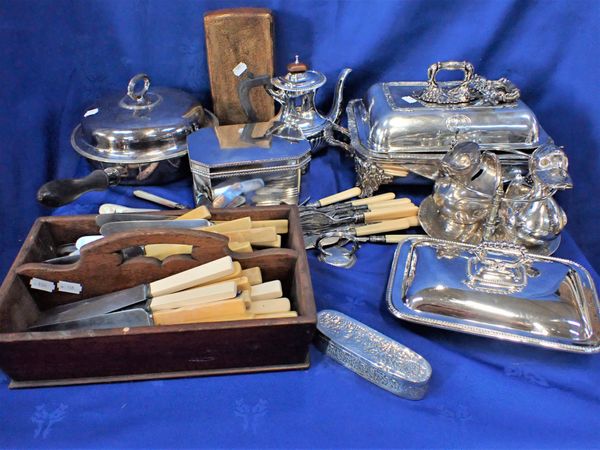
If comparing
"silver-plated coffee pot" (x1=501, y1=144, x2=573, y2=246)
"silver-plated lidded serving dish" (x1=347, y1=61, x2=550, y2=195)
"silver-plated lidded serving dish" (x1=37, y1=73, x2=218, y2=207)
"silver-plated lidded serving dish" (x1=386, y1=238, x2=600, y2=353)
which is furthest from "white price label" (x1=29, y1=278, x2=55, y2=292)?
"silver-plated coffee pot" (x1=501, y1=144, x2=573, y2=246)

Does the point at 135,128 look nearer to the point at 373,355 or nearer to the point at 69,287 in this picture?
the point at 69,287

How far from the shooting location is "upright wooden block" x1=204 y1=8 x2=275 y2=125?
84 centimetres

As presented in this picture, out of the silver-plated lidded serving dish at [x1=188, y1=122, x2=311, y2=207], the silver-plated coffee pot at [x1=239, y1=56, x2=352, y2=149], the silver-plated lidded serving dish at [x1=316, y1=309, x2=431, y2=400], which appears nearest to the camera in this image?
the silver-plated lidded serving dish at [x1=316, y1=309, x2=431, y2=400]

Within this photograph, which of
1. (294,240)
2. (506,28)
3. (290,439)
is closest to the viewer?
(290,439)

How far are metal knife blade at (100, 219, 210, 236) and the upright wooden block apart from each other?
402 mm

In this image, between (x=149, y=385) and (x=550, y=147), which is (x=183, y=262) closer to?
(x=149, y=385)

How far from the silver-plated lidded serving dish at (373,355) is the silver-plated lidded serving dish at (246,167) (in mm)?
257

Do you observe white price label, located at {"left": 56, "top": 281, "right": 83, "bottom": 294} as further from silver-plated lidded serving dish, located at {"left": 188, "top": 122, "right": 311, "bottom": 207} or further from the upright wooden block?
the upright wooden block

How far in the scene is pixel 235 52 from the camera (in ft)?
2.86

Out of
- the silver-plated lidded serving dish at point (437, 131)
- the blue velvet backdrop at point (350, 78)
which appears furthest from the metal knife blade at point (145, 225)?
the silver-plated lidded serving dish at point (437, 131)

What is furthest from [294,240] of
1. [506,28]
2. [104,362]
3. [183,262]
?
[506,28]

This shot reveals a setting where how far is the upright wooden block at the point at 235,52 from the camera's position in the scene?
0.84 meters

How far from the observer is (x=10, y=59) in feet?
2.80

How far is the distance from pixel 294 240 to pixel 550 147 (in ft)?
1.35
